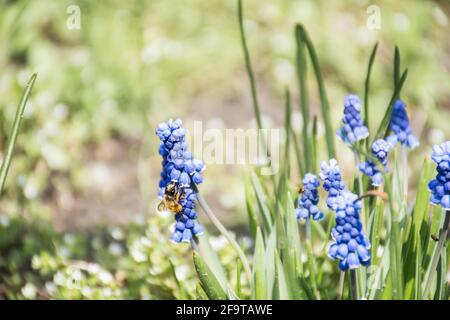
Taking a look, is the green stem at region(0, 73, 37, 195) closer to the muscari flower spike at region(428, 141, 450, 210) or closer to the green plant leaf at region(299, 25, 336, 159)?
the green plant leaf at region(299, 25, 336, 159)

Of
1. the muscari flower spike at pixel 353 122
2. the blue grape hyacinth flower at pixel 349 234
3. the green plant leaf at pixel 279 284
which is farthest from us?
the muscari flower spike at pixel 353 122

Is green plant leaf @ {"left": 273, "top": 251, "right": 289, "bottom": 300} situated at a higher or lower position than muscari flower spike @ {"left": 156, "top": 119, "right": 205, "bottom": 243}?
lower

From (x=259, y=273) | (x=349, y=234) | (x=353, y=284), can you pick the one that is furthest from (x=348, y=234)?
(x=259, y=273)

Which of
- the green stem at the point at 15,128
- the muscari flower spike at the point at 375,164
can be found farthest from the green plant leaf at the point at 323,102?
the green stem at the point at 15,128

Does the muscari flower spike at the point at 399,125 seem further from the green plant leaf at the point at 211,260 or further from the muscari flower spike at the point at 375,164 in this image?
the green plant leaf at the point at 211,260

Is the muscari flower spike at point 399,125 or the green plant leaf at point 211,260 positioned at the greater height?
the muscari flower spike at point 399,125

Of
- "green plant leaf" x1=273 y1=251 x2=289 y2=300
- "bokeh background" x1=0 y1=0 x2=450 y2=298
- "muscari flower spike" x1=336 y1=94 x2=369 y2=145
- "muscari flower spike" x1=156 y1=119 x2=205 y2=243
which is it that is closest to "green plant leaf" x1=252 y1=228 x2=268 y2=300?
"green plant leaf" x1=273 y1=251 x2=289 y2=300

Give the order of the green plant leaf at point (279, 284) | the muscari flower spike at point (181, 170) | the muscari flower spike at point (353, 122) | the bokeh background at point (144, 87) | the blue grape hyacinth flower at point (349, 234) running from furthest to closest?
the bokeh background at point (144, 87)
the muscari flower spike at point (353, 122)
the green plant leaf at point (279, 284)
the muscari flower spike at point (181, 170)
the blue grape hyacinth flower at point (349, 234)
